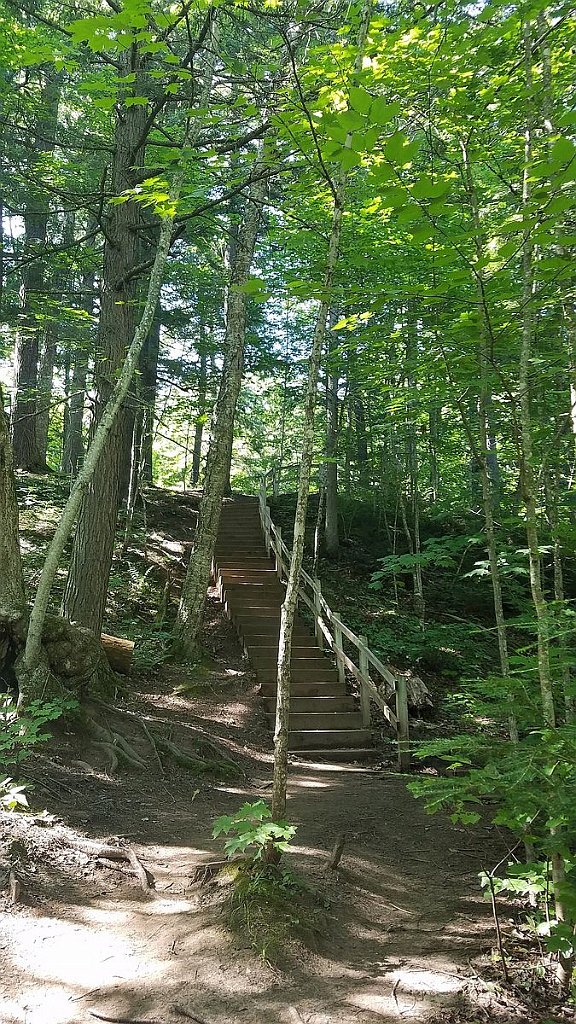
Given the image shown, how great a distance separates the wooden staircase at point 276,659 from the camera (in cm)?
827

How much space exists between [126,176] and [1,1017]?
8.04 metres

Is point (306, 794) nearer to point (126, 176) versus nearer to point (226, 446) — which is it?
point (226, 446)

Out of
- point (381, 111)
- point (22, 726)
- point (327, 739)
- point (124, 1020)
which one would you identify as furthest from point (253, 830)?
point (327, 739)

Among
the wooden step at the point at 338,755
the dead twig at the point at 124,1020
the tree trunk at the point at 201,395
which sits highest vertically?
the tree trunk at the point at 201,395

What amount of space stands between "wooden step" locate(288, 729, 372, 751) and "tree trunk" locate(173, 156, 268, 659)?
91.2 inches

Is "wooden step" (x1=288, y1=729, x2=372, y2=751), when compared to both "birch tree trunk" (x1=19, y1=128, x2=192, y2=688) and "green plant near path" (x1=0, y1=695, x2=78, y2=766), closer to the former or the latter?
"green plant near path" (x1=0, y1=695, x2=78, y2=766)

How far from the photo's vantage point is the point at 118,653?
771 centimetres

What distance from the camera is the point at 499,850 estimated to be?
482 cm

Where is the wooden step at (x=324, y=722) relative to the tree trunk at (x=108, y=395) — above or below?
below

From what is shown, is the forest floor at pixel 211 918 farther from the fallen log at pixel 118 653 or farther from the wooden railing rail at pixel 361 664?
the fallen log at pixel 118 653

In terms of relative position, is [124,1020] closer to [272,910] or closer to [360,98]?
[272,910]

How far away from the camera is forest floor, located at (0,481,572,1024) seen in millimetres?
2641

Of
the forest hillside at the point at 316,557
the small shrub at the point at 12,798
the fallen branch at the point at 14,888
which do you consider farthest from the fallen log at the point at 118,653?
the fallen branch at the point at 14,888

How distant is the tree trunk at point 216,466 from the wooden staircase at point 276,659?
1.20m
